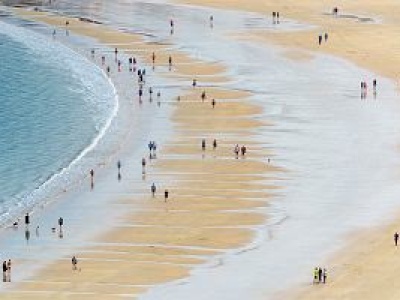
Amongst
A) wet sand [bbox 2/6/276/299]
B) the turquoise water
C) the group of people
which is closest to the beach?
wet sand [bbox 2/6/276/299]

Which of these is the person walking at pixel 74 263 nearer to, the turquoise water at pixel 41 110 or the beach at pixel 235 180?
the beach at pixel 235 180

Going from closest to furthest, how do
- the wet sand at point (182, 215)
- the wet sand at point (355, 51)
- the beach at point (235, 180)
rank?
the wet sand at point (355, 51) < the wet sand at point (182, 215) < the beach at point (235, 180)

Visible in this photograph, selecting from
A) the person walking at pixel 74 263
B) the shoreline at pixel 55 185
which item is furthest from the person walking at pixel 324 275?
the shoreline at pixel 55 185

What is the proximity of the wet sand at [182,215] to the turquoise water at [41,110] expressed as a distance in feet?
13.3

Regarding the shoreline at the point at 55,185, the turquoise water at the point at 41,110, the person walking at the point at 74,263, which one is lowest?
the person walking at the point at 74,263

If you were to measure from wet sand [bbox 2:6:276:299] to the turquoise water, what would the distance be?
406cm

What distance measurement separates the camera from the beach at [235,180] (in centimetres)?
4325

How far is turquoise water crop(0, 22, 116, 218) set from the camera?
57125 mm

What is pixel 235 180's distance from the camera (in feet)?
181

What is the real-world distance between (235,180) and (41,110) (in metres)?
18.0

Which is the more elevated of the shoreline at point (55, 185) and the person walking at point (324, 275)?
the shoreline at point (55, 185)

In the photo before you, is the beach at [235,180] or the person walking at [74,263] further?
the person walking at [74,263]

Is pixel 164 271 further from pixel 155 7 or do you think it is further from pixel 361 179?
pixel 155 7

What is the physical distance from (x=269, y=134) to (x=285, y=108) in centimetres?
617
